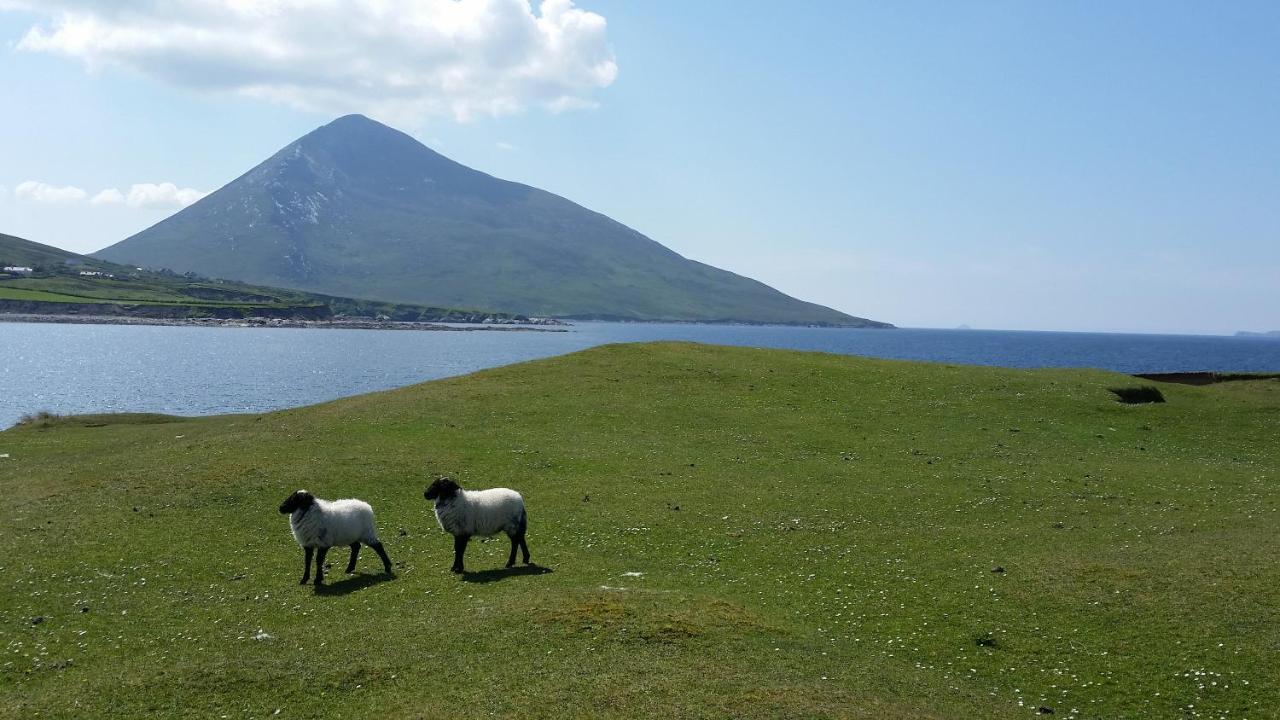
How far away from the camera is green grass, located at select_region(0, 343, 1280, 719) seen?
1489cm

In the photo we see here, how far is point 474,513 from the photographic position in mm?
22000

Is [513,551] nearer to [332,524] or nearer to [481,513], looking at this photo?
[481,513]

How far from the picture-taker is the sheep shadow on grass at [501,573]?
21250 millimetres

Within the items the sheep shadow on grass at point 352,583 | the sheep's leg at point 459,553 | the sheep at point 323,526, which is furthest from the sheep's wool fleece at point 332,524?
the sheep's leg at point 459,553

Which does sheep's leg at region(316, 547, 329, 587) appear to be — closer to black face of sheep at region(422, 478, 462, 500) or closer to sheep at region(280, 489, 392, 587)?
sheep at region(280, 489, 392, 587)

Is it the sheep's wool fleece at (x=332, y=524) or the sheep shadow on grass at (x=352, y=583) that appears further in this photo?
the sheep's wool fleece at (x=332, y=524)

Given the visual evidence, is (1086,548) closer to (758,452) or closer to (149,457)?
(758,452)

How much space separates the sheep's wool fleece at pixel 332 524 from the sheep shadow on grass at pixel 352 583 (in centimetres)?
95

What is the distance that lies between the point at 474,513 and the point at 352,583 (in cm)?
359

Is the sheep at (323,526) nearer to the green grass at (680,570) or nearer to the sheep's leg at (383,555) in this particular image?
the sheep's leg at (383,555)

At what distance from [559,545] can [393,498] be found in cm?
899

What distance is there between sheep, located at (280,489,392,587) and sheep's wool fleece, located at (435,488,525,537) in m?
2.09

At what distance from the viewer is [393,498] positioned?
100 ft

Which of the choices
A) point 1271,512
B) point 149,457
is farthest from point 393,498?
point 1271,512
